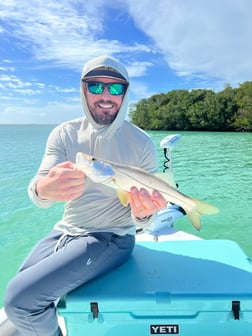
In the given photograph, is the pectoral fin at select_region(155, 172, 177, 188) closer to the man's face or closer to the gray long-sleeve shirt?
the gray long-sleeve shirt

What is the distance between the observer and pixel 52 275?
1408 mm

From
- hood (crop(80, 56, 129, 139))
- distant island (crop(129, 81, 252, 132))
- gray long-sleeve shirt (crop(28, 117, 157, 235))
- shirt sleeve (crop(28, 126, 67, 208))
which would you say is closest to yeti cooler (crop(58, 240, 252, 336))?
gray long-sleeve shirt (crop(28, 117, 157, 235))

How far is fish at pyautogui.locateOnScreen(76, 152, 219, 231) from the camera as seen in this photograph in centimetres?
136

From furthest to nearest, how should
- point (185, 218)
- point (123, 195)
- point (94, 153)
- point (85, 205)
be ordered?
point (185, 218) → point (94, 153) → point (85, 205) → point (123, 195)

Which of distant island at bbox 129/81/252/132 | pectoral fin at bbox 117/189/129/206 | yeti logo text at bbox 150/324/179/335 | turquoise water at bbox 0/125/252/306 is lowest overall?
turquoise water at bbox 0/125/252/306

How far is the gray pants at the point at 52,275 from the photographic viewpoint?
1384 millimetres

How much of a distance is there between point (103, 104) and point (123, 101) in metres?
0.13

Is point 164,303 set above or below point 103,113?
below

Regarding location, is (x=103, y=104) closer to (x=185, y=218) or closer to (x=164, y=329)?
(x=164, y=329)

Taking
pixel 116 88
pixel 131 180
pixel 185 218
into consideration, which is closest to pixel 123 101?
pixel 116 88

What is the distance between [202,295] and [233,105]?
51.4 metres

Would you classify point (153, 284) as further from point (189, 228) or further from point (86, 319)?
point (189, 228)

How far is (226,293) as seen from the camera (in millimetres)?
1417

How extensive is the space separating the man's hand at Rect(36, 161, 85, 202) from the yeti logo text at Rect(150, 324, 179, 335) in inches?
29.4
